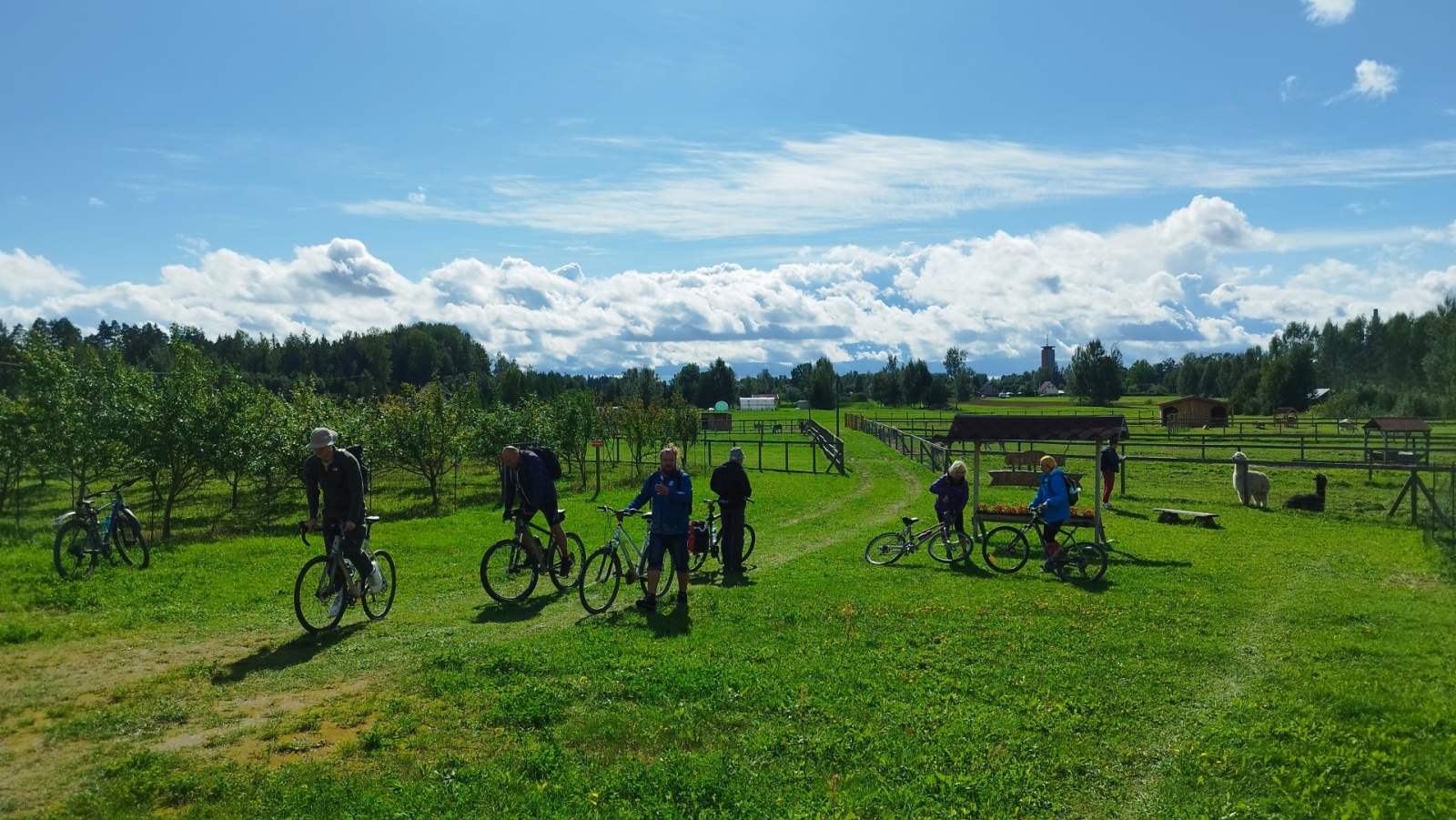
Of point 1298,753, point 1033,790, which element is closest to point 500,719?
point 1033,790

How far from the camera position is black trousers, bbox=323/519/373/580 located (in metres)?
9.22

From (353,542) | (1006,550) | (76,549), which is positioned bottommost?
(1006,550)

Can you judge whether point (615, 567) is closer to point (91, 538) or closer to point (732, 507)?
point (732, 507)

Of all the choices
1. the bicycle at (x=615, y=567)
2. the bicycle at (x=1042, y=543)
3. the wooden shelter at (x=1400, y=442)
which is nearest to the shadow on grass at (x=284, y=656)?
the bicycle at (x=615, y=567)

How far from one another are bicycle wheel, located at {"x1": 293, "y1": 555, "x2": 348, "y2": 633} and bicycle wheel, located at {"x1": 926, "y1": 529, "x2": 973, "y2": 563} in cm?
900

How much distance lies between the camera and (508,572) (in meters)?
10.6

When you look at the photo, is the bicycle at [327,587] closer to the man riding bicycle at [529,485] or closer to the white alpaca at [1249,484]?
the man riding bicycle at [529,485]

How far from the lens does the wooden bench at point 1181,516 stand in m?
18.6

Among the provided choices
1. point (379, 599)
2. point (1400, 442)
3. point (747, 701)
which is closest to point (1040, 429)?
point (747, 701)

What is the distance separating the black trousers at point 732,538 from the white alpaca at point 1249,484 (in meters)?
16.5

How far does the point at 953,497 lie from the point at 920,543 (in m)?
0.95

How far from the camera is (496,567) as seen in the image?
10.6m

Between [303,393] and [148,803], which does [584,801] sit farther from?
→ [303,393]

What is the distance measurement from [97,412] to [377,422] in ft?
25.3
